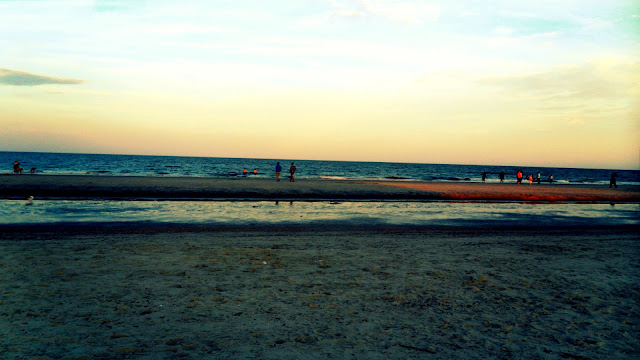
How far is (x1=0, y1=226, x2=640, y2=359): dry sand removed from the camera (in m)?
5.43

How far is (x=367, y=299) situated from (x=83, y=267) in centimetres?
615

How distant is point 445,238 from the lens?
13.5 meters

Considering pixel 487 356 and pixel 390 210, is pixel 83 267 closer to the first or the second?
pixel 487 356

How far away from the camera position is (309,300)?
7.12 meters

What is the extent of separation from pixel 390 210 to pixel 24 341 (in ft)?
60.0

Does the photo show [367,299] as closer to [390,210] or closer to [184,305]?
[184,305]

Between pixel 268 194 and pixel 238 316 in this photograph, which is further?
pixel 268 194

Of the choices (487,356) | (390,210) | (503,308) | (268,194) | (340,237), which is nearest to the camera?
(487,356)

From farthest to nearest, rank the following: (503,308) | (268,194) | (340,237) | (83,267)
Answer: (268,194), (340,237), (83,267), (503,308)

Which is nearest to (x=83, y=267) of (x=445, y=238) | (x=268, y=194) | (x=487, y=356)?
(x=487, y=356)

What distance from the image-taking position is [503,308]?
700 centimetres

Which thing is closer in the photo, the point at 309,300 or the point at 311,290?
the point at 309,300

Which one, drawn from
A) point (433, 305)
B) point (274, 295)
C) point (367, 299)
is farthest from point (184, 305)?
point (433, 305)

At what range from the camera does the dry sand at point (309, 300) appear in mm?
5426
